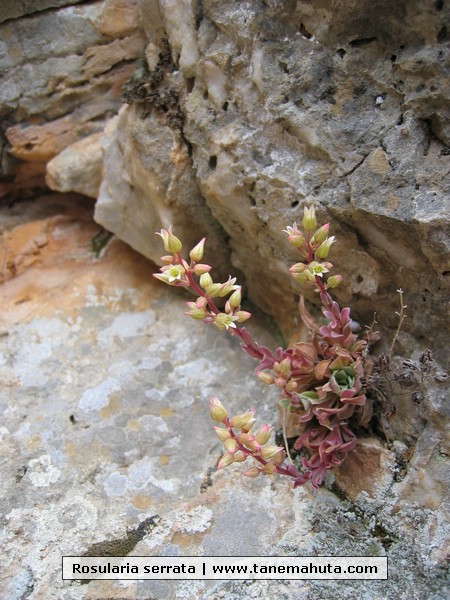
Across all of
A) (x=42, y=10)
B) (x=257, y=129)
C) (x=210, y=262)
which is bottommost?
(x=210, y=262)

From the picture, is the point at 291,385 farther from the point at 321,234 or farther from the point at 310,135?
the point at 310,135

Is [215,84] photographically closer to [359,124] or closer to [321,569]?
[359,124]

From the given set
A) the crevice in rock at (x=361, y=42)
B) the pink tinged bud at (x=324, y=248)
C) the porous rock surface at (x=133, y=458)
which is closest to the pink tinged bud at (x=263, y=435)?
the porous rock surface at (x=133, y=458)

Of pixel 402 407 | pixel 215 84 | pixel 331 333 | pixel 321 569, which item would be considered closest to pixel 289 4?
pixel 215 84

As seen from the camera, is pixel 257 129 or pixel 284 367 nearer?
pixel 284 367

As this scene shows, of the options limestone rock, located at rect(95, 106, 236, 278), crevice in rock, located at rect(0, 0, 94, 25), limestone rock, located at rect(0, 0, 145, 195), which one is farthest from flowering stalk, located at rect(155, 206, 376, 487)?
crevice in rock, located at rect(0, 0, 94, 25)

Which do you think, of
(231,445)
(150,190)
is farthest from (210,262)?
(231,445)

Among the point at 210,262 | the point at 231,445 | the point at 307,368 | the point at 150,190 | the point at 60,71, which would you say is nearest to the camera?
the point at 231,445
